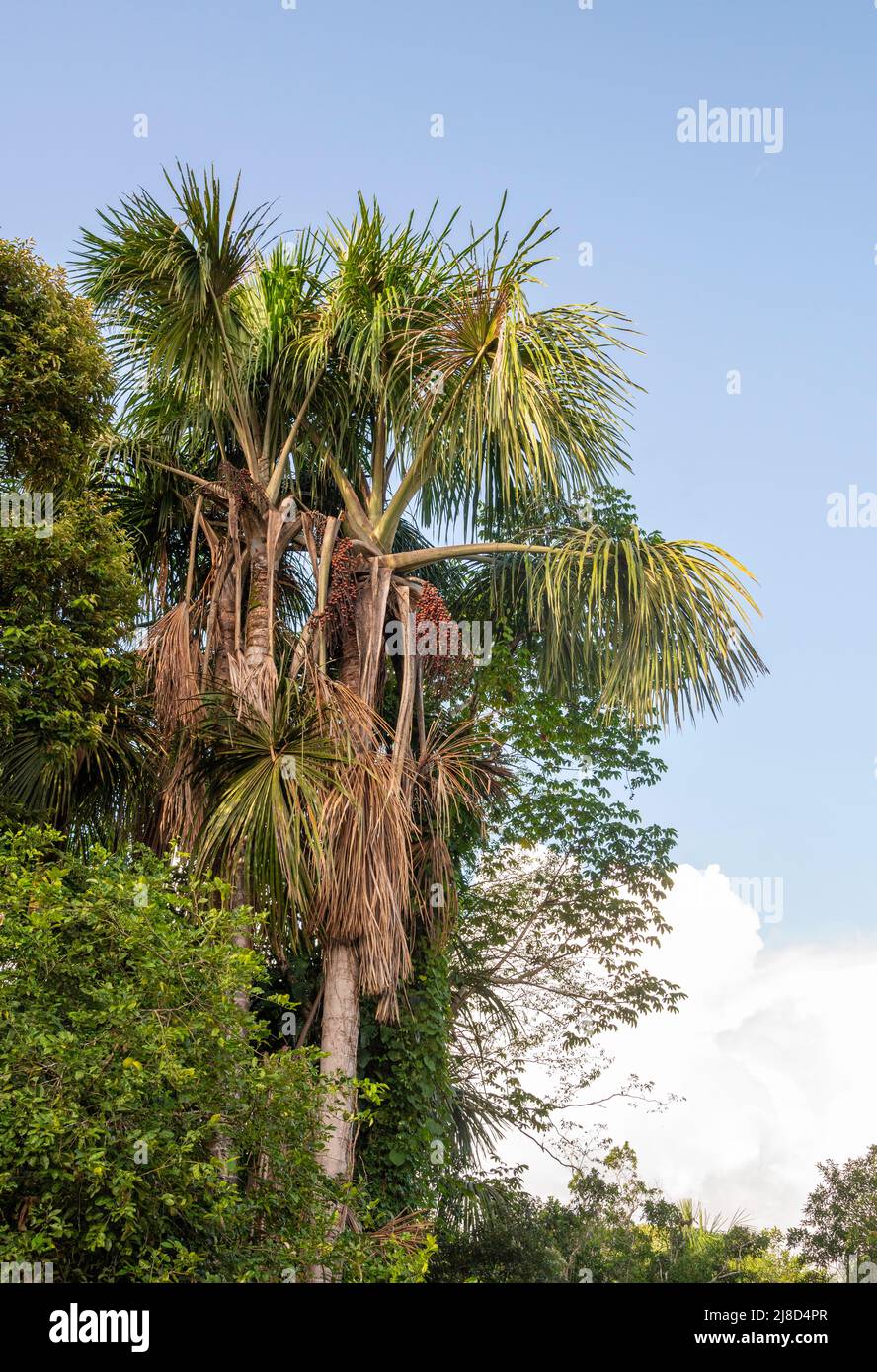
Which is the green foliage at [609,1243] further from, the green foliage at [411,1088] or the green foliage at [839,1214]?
the green foliage at [411,1088]

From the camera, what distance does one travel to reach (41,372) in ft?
25.9

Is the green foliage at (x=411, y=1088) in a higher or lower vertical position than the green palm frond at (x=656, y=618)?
lower

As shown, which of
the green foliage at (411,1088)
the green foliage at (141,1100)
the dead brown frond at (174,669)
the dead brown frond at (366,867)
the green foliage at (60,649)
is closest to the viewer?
the green foliage at (141,1100)

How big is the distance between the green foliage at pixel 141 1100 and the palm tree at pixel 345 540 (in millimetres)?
1803

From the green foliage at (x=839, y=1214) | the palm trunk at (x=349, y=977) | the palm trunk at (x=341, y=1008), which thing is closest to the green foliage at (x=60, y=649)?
the palm trunk at (x=349, y=977)

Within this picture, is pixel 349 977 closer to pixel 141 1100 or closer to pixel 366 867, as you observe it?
pixel 366 867

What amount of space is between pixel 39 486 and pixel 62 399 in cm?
52

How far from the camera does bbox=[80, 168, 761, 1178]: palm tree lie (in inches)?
337

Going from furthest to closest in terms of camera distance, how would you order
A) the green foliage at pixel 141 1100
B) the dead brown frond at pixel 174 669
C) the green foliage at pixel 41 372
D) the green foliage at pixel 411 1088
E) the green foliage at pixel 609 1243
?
the green foliage at pixel 609 1243 < the green foliage at pixel 411 1088 < the dead brown frond at pixel 174 669 < the green foliage at pixel 41 372 < the green foliage at pixel 141 1100

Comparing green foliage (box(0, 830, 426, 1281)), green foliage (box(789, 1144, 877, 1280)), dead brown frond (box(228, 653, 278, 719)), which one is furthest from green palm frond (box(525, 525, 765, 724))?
green foliage (box(789, 1144, 877, 1280))

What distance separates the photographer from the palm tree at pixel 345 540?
8.57 meters

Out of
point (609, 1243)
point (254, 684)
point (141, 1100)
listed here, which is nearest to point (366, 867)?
point (254, 684)

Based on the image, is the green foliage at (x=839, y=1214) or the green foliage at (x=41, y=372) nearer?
the green foliage at (x=41, y=372)

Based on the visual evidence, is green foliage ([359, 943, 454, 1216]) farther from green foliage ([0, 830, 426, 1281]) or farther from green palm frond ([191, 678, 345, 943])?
green foliage ([0, 830, 426, 1281])
